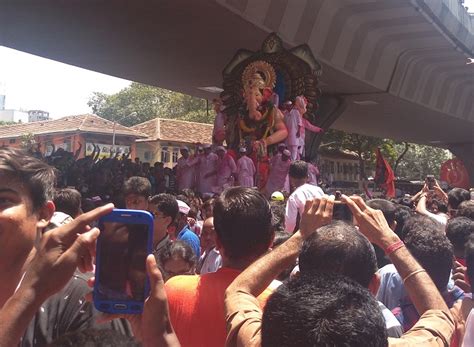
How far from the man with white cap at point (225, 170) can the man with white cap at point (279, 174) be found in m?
0.78

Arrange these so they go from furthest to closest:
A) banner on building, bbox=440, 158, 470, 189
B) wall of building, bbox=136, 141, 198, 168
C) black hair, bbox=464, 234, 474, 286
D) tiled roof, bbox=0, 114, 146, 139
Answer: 1. tiled roof, bbox=0, 114, 146, 139
2. wall of building, bbox=136, 141, 198, 168
3. banner on building, bbox=440, 158, 470, 189
4. black hair, bbox=464, 234, 474, 286

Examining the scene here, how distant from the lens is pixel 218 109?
12.7 m

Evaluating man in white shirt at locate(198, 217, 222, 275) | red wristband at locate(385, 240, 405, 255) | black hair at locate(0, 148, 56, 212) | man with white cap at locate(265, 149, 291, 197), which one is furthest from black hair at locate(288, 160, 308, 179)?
man with white cap at locate(265, 149, 291, 197)

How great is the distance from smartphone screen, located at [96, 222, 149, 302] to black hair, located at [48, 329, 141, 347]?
15 cm

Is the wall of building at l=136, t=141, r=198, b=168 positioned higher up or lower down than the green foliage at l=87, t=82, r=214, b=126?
lower down

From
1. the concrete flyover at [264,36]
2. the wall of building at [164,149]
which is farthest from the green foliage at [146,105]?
the concrete flyover at [264,36]

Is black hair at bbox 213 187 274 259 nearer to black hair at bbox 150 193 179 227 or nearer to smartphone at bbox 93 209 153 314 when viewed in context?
smartphone at bbox 93 209 153 314

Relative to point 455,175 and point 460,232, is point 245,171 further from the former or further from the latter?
point 455,175

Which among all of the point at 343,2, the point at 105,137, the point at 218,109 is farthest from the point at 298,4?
the point at 105,137

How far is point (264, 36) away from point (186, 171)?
399 centimetres

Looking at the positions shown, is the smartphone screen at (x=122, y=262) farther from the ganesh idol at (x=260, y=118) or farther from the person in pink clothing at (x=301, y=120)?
the person in pink clothing at (x=301, y=120)

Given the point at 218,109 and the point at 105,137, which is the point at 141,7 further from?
the point at 105,137

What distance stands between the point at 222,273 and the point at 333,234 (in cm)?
48

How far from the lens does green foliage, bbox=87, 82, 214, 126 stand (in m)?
44.1
